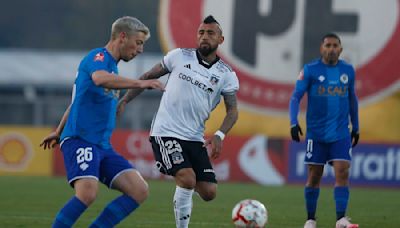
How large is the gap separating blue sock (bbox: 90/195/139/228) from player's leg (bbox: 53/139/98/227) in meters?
0.25

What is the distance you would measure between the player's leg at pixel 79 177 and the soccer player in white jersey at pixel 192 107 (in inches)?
53.4

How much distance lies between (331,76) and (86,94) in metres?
4.27

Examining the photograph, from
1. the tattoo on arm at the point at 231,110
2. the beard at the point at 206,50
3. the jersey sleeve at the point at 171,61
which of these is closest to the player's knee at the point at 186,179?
the tattoo on arm at the point at 231,110

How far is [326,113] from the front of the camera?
42.7ft

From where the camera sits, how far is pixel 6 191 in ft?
61.2

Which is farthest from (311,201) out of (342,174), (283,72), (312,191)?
(283,72)

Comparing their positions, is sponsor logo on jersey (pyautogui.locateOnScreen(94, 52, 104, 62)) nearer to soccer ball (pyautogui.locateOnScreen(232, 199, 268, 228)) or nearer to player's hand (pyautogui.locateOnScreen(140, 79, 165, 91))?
player's hand (pyautogui.locateOnScreen(140, 79, 165, 91))

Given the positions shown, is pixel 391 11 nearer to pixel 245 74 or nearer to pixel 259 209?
pixel 245 74

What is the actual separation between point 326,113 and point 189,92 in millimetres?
2595

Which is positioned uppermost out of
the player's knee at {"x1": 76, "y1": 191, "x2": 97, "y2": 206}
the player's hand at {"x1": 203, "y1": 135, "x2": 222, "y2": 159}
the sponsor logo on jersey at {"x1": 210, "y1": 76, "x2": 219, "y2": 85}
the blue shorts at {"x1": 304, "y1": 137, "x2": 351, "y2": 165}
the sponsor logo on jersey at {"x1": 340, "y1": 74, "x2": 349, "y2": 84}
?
the sponsor logo on jersey at {"x1": 340, "y1": 74, "x2": 349, "y2": 84}

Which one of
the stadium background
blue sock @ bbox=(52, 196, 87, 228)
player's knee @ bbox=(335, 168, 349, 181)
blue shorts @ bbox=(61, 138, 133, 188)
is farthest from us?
the stadium background

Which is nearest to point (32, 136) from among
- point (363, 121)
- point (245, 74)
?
point (245, 74)

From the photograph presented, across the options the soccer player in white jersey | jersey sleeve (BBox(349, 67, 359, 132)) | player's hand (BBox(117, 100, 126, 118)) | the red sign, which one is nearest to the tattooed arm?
the soccer player in white jersey

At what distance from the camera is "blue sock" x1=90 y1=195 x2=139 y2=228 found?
31.9 ft
